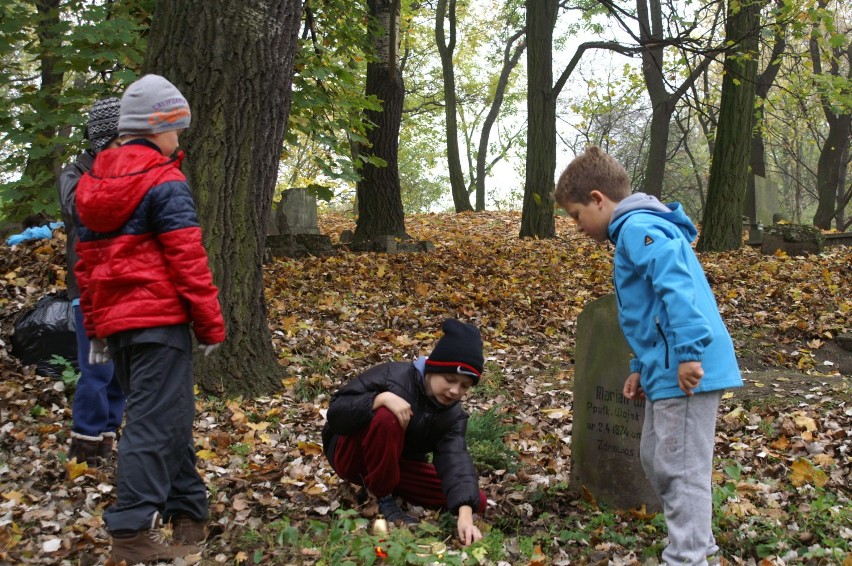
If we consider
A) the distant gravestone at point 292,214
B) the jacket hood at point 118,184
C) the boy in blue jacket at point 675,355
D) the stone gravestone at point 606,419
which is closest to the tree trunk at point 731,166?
the distant gravestone at point 292,214

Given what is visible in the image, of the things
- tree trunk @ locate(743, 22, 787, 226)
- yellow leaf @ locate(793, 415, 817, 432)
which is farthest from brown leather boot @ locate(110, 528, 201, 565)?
tree trunk @ locate(743, 22, 787, 226)

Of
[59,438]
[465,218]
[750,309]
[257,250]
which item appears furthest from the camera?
[465,218]

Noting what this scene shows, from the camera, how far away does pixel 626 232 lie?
10.1 ft

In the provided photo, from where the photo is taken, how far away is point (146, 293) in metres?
3.03

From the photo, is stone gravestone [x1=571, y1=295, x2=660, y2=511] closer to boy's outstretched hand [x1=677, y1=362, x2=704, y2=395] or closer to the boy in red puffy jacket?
boy's outstretched hand [x1=677, y1=362, x2=704, y2=395]

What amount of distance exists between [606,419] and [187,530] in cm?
230

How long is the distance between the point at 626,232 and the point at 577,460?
6.03 feet

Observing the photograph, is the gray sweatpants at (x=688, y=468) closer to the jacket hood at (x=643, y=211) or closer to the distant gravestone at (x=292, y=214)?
the jacket hood at (x=643, y=211)

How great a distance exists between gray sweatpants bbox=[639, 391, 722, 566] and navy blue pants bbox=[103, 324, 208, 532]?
6.48ft

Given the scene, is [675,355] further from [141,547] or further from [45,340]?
[45,340]

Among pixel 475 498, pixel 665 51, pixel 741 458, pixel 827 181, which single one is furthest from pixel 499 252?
pixel 827 181

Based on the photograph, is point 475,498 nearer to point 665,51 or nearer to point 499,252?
point 499,252

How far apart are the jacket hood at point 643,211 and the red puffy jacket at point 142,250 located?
1.70 m

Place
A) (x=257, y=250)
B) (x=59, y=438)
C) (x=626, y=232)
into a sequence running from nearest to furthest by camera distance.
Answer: (x=626, y=232) < (x=59, y=438) < (x=257, y=250)
